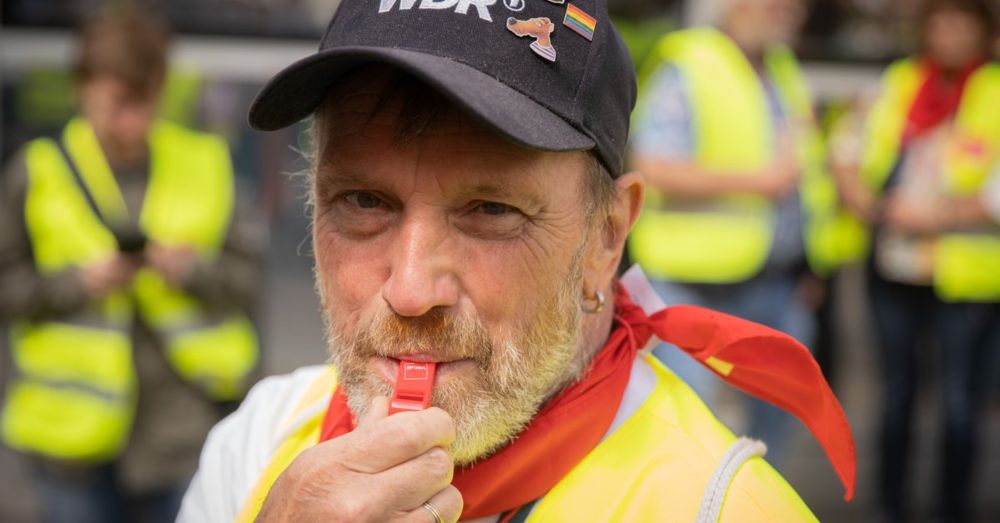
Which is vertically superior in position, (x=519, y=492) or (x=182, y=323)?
(x=519, y=492)

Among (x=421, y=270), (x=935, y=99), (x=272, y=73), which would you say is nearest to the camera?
(x=421, y=270)

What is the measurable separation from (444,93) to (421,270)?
9.2 inches

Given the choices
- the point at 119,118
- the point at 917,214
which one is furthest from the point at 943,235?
the point at 119,118

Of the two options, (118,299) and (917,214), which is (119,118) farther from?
(917,214)

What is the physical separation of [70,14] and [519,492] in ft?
18.4

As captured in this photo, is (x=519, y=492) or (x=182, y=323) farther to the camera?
(x=182, y=323)

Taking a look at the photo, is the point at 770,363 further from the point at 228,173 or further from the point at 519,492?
the point at 228,173

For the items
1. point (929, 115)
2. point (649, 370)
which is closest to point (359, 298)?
point (649, 370)

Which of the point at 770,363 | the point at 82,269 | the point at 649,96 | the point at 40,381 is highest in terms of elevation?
the point at 770,363

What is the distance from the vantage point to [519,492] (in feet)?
5.39

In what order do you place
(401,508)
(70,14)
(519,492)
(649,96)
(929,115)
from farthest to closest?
(70,14) → (929,115) → (649,96) → (519,492) → (401,508)

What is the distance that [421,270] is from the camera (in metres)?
1.55

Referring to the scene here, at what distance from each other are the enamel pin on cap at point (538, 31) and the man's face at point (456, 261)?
132 mm

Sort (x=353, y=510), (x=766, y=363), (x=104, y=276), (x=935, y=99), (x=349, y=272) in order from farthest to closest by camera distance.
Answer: (x=935, y=99), (x=104, y=276), (x=766, y=363), (x=349, y=272), (x=353, y=510)
